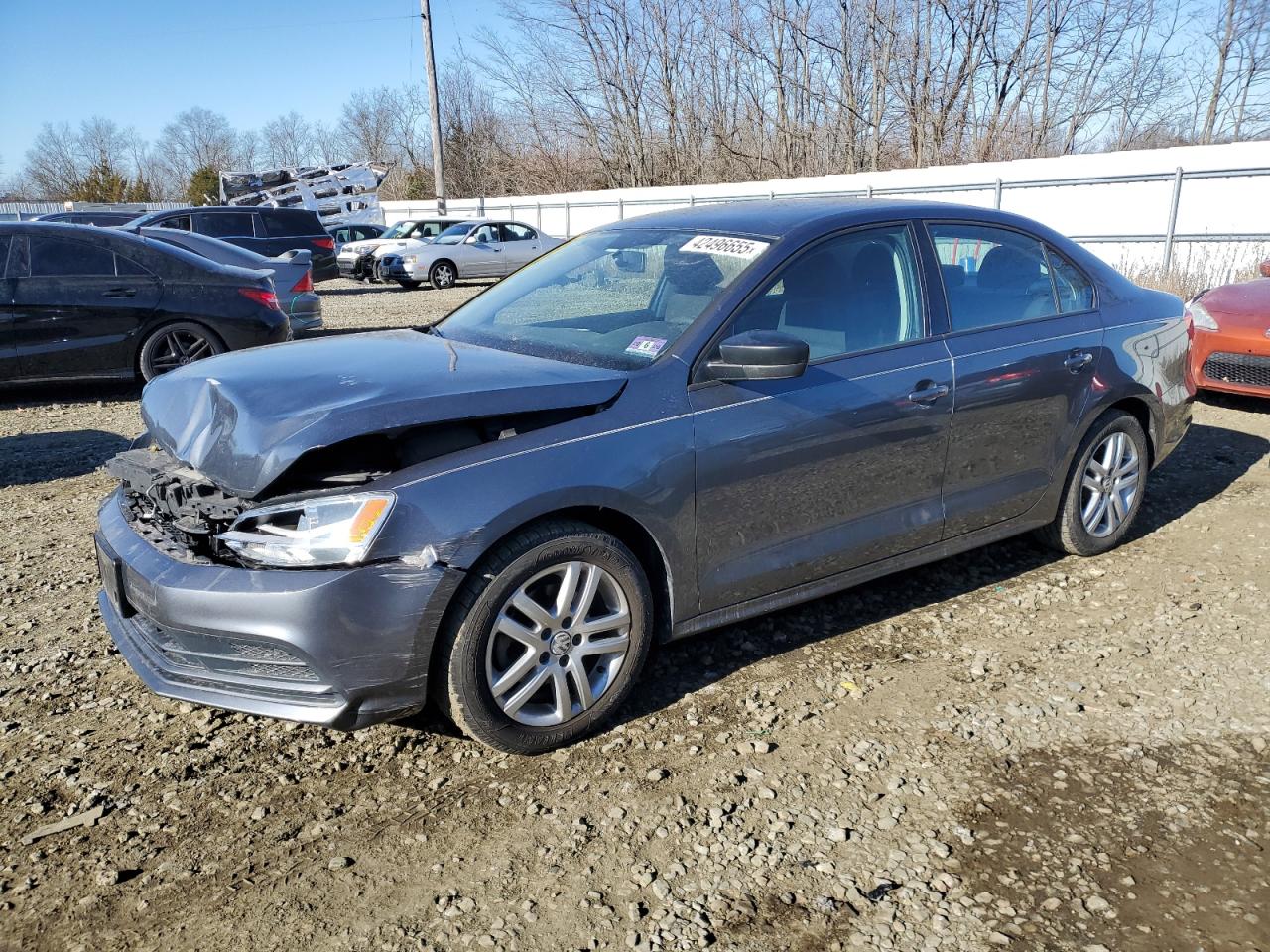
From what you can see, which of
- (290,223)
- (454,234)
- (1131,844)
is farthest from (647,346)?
(454,234)

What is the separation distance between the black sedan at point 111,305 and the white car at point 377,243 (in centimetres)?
1637

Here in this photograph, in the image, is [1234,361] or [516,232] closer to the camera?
[1234,361]

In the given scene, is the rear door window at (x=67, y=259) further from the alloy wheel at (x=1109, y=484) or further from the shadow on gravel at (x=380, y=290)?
the shadow on gravel at (x=380, y=290)

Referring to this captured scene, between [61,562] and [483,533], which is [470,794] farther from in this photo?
[61,562]

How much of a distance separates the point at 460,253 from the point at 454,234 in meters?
0.63

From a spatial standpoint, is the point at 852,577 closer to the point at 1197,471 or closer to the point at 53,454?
the point at 1197,471

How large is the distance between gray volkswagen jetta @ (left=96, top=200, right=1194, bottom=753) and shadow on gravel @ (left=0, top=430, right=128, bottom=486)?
3374 millimetres

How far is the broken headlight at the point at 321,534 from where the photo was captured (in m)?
2.76

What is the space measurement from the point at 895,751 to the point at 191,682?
2196mm

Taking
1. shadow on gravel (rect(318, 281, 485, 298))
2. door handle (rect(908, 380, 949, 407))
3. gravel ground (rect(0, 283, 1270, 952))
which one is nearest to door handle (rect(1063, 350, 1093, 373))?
door handle (rect(908, 380, 949, 407))

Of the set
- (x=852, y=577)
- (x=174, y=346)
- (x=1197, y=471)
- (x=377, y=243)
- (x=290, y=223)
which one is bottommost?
(x=1197, y=471)

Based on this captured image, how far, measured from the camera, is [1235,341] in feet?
25.0

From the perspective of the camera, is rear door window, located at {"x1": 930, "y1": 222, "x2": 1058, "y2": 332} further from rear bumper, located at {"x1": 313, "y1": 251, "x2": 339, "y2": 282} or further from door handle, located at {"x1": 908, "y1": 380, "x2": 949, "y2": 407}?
rear bumper, located at {"x1": 313, "y1": 251, "x2": 339, "y2": 282}

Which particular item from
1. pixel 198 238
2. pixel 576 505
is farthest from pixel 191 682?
pixel 198 238
